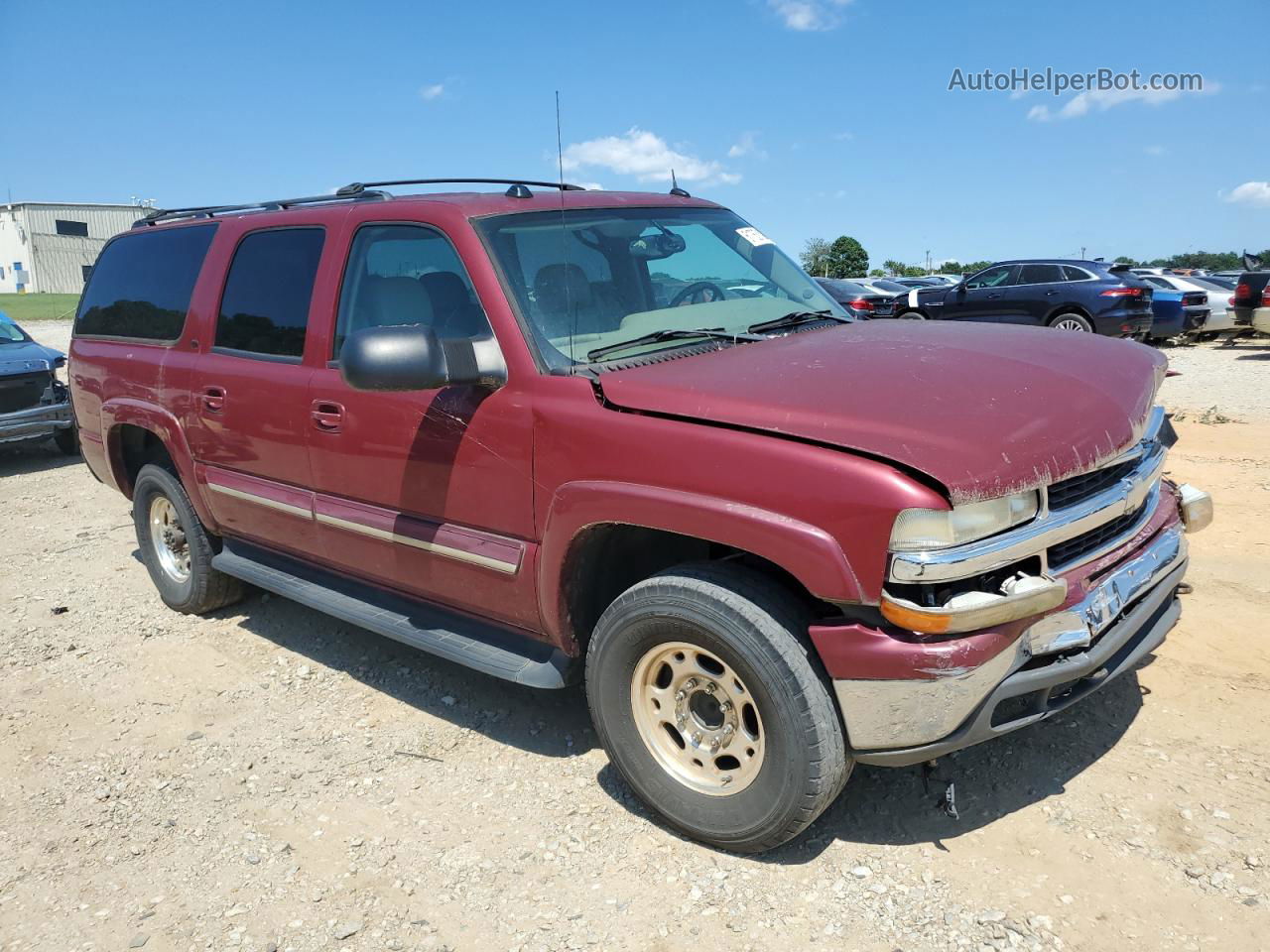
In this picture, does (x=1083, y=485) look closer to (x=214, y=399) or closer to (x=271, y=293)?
(x=271, y=293)

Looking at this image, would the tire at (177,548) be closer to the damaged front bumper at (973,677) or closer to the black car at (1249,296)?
the damaged front bumper at (973,677)

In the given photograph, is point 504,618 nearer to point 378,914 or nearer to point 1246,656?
point 378,914

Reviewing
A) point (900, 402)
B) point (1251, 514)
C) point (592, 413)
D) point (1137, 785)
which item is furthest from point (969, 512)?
point (1251, 514)

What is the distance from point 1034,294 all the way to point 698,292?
1298cm

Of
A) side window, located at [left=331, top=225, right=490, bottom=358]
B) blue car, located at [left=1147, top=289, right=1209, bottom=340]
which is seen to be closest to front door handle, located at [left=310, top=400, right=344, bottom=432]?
side window, located at [left=331, top=225, right=490, bottom=358]

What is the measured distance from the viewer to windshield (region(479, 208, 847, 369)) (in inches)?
126

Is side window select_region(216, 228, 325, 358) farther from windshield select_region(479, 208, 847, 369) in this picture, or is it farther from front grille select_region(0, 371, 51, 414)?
front grille select_region(0, 371, 51, 414)

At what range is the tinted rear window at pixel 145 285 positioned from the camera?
464 cm

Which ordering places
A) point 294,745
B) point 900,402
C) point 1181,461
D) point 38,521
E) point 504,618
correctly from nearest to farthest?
point 900,402
point 504,618
point 294,745
point 1181,461
point 38,521

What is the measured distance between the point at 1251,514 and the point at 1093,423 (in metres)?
3.66

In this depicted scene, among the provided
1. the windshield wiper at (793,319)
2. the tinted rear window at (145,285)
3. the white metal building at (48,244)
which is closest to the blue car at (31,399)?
the tinted rear window at (145,285)

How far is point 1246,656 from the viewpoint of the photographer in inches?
150

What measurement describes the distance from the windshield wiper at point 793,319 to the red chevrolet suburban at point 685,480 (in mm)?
28

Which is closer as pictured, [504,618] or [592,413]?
[592,413]
